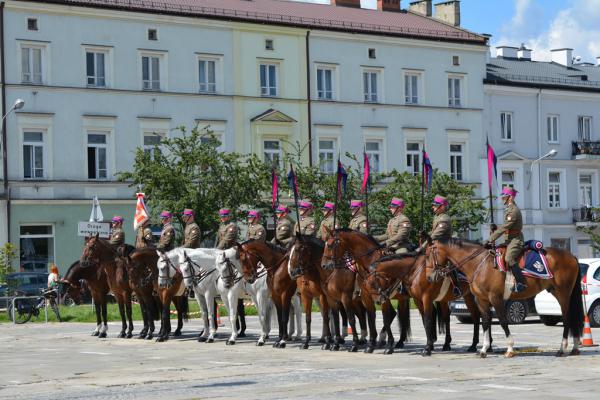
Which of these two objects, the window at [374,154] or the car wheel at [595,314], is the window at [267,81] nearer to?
the window at [374,154]

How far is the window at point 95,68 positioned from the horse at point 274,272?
105ft

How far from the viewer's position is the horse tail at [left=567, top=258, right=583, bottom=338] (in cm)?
2083

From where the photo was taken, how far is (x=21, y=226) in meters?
52.8

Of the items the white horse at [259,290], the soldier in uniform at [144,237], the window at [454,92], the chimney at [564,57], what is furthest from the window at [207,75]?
the white horse at [259,290]

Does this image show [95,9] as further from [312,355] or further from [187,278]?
[312,355]

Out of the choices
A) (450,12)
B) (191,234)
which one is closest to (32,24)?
(450,12)

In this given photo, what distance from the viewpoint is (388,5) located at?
232ft

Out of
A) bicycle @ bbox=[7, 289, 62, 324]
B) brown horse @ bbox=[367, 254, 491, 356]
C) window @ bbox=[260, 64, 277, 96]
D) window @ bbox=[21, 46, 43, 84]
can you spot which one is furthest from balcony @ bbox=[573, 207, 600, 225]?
brown horse @ bbox=[367, 254, 491, 356]

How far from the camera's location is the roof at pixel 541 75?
7000 centimetres

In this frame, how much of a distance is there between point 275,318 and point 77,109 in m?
Result: 30.9

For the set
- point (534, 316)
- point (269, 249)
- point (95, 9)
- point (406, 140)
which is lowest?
point (534, 316)

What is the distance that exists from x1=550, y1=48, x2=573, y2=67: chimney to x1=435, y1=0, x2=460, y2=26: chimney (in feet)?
36.1

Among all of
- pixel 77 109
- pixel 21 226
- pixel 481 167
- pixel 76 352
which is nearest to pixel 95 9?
pixel 77 109

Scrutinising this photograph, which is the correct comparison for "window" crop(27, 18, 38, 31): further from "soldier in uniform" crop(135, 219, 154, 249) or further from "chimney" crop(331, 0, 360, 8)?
"soldier in uniform" crop(135, 219, 154, 249)
